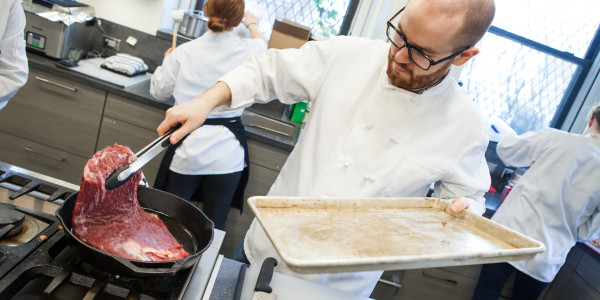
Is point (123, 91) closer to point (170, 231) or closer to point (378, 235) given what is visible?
point (170, 231)

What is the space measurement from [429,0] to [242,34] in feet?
6.57

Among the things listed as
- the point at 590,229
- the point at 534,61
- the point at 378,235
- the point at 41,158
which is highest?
the point at 534,61

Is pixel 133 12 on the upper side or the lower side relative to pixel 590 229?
upper

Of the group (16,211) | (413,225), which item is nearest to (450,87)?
(413,225)

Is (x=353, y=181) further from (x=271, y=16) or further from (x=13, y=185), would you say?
(x=271, y=16)

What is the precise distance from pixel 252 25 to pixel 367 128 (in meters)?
1.69

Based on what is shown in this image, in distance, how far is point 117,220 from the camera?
0.99m

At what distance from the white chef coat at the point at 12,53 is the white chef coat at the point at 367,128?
3.03ft

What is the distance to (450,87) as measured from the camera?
1.36 meters

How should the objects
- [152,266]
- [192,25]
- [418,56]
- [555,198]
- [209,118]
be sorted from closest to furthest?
[152,266] < [418,56] < [209,118] < [555,198] < [192,25]

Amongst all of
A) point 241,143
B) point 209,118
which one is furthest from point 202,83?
point 241,143

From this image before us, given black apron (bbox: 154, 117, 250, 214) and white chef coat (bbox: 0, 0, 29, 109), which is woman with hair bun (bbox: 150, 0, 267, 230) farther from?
white chef coat (bbox: 0, 0, 29, 109)

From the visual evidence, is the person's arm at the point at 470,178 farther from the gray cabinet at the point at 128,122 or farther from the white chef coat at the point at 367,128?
the gray cabinet at the point at 128,122

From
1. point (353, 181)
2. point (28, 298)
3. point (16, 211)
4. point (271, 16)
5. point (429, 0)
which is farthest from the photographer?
point (271, 16)
